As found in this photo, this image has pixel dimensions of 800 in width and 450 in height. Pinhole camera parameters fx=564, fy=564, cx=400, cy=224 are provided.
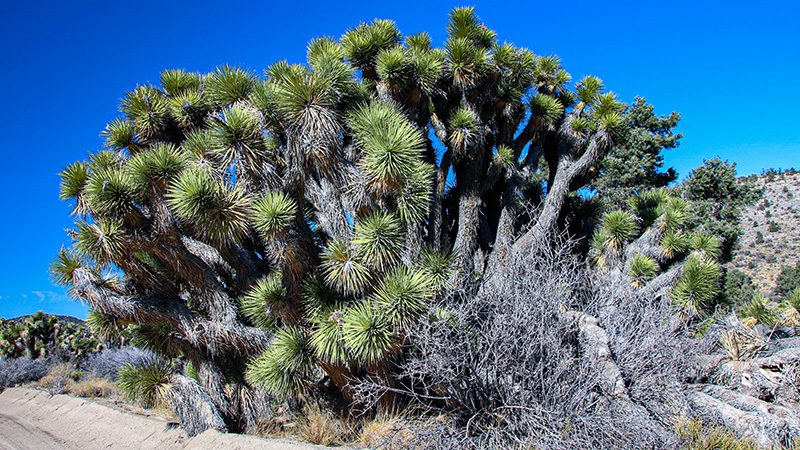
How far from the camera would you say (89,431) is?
968cm

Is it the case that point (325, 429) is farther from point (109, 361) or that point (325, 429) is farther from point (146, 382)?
point (109, 361)

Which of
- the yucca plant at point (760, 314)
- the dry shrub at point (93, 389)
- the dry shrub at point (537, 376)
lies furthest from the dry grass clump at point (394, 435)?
the dry shrub at point (93, 389)

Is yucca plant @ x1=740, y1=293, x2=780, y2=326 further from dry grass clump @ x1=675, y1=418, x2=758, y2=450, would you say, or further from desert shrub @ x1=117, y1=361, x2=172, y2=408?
desert shrub @ x1=117, y1=361, x2=172, y2=408

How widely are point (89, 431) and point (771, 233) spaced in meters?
36.8

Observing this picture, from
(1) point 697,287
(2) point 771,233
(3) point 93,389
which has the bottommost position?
(3) point 93,389

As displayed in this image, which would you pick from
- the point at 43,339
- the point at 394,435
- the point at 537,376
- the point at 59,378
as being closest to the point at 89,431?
the point at 59,378

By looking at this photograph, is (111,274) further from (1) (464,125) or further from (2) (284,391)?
(1) (464,125)

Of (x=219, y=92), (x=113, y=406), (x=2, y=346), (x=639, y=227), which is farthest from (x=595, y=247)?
(x=2, y=346)

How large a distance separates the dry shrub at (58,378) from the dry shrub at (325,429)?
785 centimetres

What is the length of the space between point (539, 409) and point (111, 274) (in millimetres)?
6349

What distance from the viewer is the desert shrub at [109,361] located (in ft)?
46.7

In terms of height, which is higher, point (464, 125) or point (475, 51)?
point (475, 51)

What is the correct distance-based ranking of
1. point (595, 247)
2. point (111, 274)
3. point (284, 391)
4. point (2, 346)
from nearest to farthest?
1. point (284, 391)
2. point (111, 274)
3. point (595, 247)
4. point (2, 346)

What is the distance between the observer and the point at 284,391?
7535 millimetres
